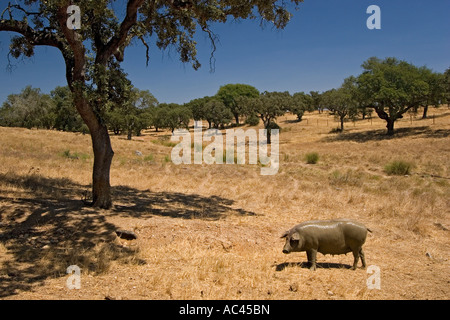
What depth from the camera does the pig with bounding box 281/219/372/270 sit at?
5.96 metres

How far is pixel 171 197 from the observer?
13.3 m

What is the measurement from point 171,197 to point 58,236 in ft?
20.3

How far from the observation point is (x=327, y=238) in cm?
598

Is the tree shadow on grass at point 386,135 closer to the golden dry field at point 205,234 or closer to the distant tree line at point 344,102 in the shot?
the distant tree line at point 344,102

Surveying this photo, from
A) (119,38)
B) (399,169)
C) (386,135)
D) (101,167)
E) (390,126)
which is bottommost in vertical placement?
(399,169)

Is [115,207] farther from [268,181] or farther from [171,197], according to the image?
[268,181]

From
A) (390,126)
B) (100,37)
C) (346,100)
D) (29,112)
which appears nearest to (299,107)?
(346,100)

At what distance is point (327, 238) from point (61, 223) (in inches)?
258

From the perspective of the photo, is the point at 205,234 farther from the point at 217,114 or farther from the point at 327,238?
the point at 217,114

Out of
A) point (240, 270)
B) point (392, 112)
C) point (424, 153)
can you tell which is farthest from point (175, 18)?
point (392, 112)

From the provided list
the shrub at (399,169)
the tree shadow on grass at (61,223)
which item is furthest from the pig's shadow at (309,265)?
the shrub at (399,169)

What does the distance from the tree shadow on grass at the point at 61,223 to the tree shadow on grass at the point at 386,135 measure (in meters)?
34.8

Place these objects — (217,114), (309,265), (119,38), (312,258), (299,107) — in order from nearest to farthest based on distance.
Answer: (312,258)
(309,265)
(119,38)
(299,107)
(217,114)

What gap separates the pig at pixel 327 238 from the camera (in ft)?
19.6
